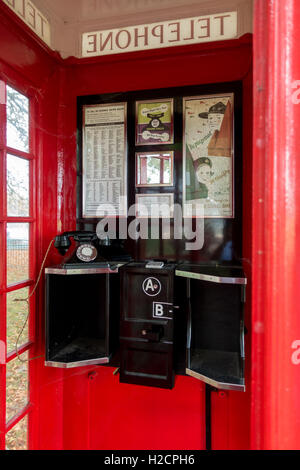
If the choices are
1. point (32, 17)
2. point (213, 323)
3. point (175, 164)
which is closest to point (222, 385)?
point (213, 323)

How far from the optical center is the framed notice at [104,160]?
166 centimetres

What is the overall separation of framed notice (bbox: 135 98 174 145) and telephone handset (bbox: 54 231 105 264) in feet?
2.08

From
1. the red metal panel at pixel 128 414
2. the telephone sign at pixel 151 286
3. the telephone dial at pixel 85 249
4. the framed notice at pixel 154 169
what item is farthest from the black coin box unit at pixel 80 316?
the framed notice at pixel 154 169

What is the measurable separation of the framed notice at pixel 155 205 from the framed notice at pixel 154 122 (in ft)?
1.01

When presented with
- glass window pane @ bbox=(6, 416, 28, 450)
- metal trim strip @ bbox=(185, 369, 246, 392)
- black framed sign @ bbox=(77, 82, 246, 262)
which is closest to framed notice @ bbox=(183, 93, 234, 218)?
black framed sign @ bbox=(77, 82, 246, 262)

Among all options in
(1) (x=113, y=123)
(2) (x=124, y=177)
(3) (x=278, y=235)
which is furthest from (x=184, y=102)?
(3) (x=278, y=235)

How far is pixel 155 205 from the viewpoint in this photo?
1.62 metres

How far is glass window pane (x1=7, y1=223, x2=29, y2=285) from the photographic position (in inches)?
55.0

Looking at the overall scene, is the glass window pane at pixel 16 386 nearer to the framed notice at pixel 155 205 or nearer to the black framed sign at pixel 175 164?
the black framed sign at pixel 175 164

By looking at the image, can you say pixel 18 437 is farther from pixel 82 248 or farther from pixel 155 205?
pixel 155 205

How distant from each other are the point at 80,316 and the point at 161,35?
64.4 inches

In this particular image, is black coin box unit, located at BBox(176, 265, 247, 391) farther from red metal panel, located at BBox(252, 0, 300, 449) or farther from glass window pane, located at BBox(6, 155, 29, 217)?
glass window pane, located at BBox(6, 155, 29, 217)

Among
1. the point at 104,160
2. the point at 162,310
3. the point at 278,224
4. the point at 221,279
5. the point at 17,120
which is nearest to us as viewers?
the point at 278,224

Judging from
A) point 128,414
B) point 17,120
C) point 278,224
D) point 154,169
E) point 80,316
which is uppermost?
point 17,120
